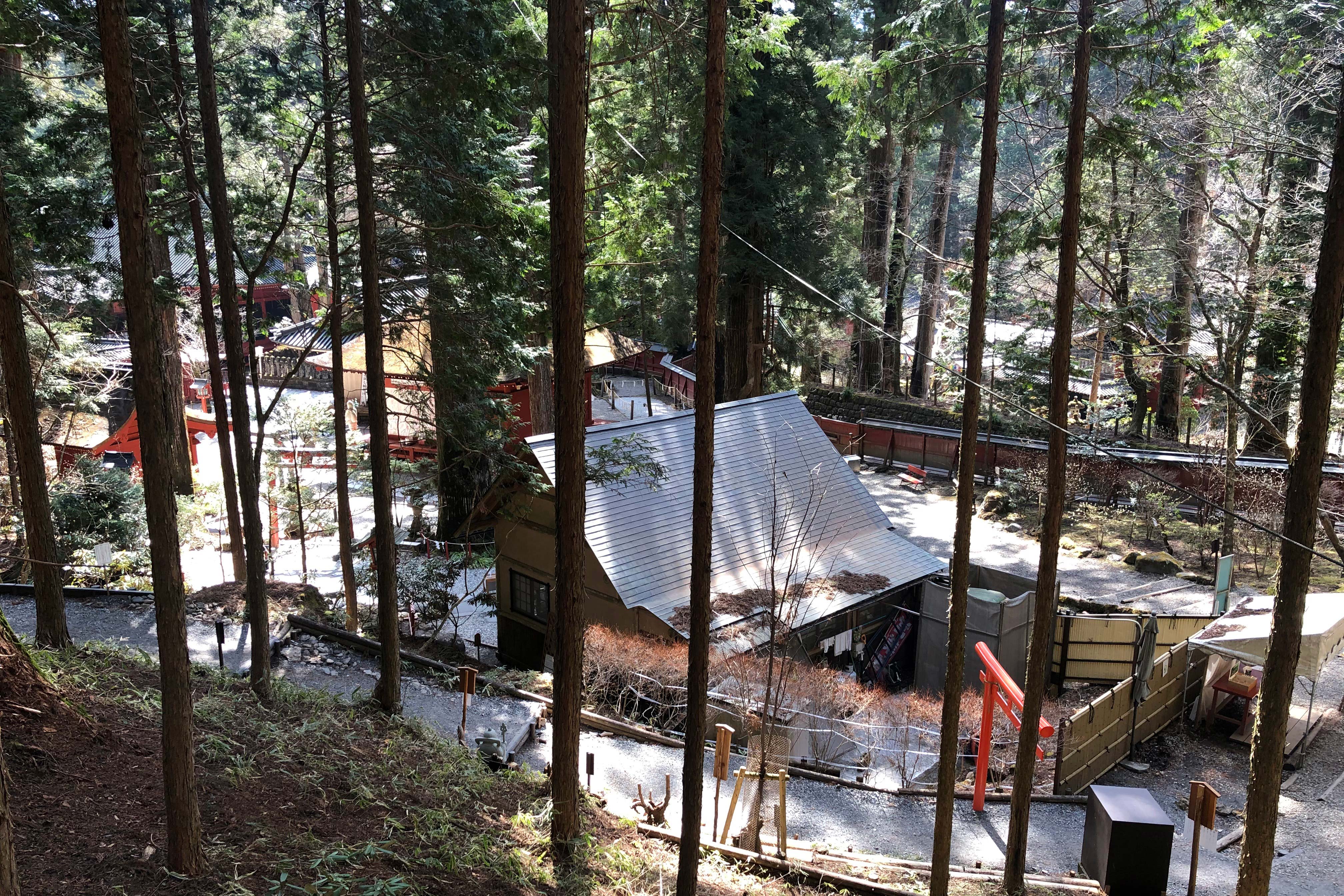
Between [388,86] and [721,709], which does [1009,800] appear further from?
[388,86]

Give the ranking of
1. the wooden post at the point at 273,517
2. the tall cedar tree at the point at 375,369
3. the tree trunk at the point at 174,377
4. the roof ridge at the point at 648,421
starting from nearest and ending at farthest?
the tall cedar tree at the point at 375,369 → the roof ridge at the point at 648,421 → the tree trunk at the point at 174,377 → the wooden post at the point at 273,517

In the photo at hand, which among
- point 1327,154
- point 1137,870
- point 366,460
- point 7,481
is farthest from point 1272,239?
point 7,481

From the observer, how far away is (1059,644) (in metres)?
15.7

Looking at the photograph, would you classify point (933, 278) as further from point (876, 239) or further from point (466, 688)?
point (466, 688)

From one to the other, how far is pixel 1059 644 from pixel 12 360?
15.7 metres

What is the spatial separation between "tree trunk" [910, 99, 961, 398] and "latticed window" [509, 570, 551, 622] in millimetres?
20616

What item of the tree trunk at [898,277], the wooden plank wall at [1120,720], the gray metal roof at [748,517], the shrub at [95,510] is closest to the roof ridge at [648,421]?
the gray metal roof at [748,517]

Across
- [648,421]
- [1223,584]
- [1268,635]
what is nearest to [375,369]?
[648,421]

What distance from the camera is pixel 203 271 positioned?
13391mm

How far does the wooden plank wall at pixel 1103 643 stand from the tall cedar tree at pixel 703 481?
9.82 meters

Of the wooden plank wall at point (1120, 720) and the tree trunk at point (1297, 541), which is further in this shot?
the wooden plank wall at point (1120, 720)

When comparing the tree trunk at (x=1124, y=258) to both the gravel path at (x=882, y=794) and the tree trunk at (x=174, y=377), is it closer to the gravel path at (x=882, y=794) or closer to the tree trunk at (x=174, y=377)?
the gravel path at (x=882, y=794)

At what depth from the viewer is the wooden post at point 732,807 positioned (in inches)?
390

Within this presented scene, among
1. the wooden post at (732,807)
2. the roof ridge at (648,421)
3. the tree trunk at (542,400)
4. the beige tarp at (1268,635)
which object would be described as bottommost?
the wooden post at (732,807)
